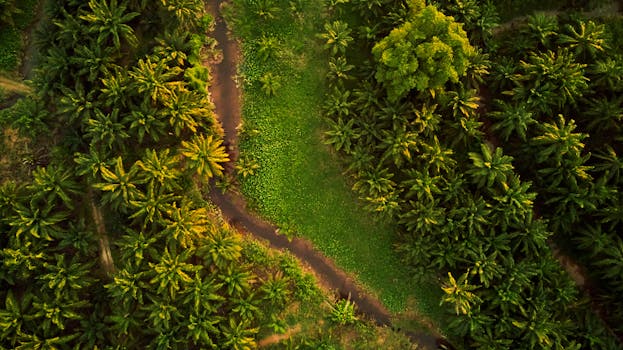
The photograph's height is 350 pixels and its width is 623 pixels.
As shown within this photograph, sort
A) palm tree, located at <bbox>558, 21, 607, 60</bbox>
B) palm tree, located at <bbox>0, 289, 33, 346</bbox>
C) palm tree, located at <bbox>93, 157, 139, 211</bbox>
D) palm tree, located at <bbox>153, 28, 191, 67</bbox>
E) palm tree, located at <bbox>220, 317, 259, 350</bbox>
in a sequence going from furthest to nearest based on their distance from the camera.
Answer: palm tree, located at <bbox>558, 21, 607, 60</bbox> < palm tree, located at <bbox>153, 28, 191, 67</bbox> < palm tree, located at <bbox>220, 317, 259, 350</bbox> < palm tree, located at <bbox>93, 157, 139, 211</bbox> < palm tree, located at <bbox>0, 289, 33, 346</bbox>

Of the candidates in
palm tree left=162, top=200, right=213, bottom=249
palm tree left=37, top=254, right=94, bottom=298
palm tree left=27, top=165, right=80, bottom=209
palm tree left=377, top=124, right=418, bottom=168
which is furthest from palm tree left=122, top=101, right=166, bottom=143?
palm tree left=377, top=124, right=418, bottom=168

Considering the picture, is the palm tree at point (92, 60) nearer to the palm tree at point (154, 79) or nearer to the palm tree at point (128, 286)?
the palm tree at point (154, 79)

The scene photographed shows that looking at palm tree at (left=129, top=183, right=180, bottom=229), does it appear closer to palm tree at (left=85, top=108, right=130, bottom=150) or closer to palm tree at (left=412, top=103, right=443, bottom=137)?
palm tree at (left=85, top=108, right=130, bottom=150)

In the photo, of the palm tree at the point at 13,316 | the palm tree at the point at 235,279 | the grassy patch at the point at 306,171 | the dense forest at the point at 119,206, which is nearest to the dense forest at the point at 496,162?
the grassy patch at the point at 306,171

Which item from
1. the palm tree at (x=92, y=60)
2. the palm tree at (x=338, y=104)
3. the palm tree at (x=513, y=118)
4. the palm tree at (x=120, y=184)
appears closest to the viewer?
the palm tree at (x=120, y=184)

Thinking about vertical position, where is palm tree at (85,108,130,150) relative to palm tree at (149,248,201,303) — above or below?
above

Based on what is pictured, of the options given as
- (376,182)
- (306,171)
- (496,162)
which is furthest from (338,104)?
(496,162)

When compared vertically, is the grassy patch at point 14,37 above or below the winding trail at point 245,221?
above
